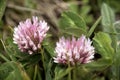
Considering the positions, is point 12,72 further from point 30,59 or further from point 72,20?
point 72,20

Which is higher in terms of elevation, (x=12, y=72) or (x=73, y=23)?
(x=73, y=23)

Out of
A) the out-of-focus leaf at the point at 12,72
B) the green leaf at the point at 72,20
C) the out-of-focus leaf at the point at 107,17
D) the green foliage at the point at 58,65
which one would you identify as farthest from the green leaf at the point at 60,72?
the out-of-focus leaf at the point at 107,17

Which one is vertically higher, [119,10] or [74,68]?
[119,10]

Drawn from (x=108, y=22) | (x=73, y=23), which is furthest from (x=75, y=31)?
(x=108, y=22)

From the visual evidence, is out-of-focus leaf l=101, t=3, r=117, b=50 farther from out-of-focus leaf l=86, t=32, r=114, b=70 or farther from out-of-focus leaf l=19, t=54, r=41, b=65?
out-of-focus leaf l=19, t=54, r=41, b=65

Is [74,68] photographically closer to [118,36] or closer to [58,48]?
[58,48]

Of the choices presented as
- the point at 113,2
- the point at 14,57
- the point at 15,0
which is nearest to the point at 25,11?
the point at 15,0

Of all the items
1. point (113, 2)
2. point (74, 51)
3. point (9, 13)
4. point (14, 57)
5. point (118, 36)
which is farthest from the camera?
point (113, 2)

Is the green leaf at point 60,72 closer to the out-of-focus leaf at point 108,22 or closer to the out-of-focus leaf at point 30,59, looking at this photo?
the out-of-focus leaf at point 30,59
